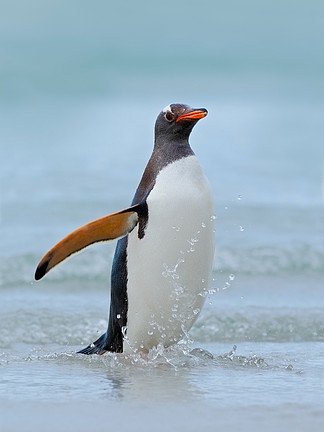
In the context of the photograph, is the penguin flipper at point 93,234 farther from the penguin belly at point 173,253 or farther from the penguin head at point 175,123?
the penguin head at point 175,123

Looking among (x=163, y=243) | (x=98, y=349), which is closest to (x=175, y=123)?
(x=163, y=243)

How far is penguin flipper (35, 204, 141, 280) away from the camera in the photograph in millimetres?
4020

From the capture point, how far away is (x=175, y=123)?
165 inches

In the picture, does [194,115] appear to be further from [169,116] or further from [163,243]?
[163,243]

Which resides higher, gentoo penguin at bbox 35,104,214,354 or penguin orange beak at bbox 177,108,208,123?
penguin orange beak at bbox 177,108,208,123

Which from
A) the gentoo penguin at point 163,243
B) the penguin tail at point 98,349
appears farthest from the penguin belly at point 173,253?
the penguin tail at point 98,349

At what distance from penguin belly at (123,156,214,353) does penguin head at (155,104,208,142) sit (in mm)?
157

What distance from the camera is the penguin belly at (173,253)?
4.02 m

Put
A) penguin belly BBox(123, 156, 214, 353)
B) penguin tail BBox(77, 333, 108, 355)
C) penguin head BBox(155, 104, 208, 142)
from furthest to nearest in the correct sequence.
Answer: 1. penguin tail BBox(77, 333, 108, 355)
2. penguin head BBox(155, 104, 208, 142)
3. penguin belly BBox(123, 156, 214, 353)

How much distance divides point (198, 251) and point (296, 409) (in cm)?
115

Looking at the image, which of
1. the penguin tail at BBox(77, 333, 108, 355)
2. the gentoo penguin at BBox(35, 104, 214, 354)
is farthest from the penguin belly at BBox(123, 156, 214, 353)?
the penguin tail at BBox(77, 333, 108, 355)

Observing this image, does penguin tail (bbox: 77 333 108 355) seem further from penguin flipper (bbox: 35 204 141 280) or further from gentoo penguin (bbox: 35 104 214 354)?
penguin flipper (bbox: 35 204 141 280)

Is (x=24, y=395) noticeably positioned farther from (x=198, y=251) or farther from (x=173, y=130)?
(x=173, y=130)

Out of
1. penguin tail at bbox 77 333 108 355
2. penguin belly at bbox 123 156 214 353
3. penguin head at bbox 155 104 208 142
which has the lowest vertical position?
penguin tail at bbox 77 333 108 355
